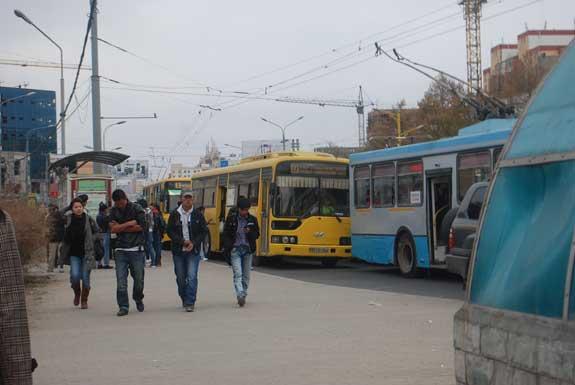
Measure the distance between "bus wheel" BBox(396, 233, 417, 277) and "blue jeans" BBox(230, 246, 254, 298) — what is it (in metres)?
6.13

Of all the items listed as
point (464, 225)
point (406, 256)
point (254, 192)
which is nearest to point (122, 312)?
point (464, 225)

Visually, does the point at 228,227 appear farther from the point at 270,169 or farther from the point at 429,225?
the point at 270,169

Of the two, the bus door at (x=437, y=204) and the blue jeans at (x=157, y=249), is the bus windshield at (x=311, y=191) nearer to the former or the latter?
the blue jeans at (x=157, y=249)

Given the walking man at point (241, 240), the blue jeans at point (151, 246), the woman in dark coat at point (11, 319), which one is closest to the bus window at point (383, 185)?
the walking man at point (241, 240)

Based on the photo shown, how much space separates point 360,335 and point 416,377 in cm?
265

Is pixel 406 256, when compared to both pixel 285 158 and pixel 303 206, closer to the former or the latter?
pixel 303 206

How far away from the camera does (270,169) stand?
23828 mm

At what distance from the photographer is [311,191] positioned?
77.3 ft

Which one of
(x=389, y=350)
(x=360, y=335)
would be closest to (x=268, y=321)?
(x=360, y=335)

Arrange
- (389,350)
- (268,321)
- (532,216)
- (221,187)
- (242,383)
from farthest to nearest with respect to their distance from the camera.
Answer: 1. (221,187)
2. (268,321)
3. (389,350)
4. (242,383)
5. (532,216)

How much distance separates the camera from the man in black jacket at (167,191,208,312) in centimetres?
1337

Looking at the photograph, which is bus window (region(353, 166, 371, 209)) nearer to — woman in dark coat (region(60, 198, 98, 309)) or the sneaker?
woman in dark coat (region(60, 198, 98, 309))

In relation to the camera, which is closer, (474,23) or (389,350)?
(389,350)

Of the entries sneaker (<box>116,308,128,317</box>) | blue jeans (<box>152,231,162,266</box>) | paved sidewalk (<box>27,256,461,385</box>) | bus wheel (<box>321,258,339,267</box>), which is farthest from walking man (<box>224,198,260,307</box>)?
blue jeans (<box>152,231,162,266</box>)
